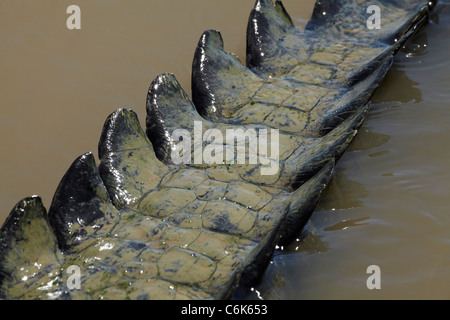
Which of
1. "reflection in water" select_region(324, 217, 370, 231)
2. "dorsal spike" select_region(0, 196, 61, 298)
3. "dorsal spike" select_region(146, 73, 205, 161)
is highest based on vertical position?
"dorsal spike" select_region(146, 73, 205, 161)

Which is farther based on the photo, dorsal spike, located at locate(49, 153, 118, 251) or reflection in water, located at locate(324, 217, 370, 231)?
reflection in water, located at locate(324, 217, 370, 231)

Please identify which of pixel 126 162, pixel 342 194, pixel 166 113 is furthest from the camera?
pixel 166 113

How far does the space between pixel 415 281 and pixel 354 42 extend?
2.35 m

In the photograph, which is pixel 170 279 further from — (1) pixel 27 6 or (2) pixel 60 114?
(1) pixel 27 6

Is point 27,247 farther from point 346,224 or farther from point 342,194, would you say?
point 342,194

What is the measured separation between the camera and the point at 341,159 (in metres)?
3.78

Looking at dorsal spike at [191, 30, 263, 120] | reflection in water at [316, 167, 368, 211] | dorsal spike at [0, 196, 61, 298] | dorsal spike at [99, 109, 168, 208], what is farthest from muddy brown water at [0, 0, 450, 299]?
dorsal spike at [0, 196, 61, 298]

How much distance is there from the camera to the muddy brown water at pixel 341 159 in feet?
9.89

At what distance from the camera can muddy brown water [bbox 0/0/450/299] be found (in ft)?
9.89

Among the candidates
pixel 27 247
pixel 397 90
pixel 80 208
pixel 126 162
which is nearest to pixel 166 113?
pixel 126 162

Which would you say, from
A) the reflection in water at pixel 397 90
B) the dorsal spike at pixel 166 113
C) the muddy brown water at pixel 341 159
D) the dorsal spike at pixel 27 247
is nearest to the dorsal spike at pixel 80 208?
the dorsal spike at pixel 27 247

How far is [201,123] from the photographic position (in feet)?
12.4

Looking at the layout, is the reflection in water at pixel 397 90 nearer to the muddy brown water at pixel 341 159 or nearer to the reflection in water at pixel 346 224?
the muddy brown water at pixel 341 159

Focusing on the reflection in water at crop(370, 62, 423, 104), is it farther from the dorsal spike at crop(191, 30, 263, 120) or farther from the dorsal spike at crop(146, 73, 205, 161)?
the dorsal spike at crop(146, 73, 205, 161)
